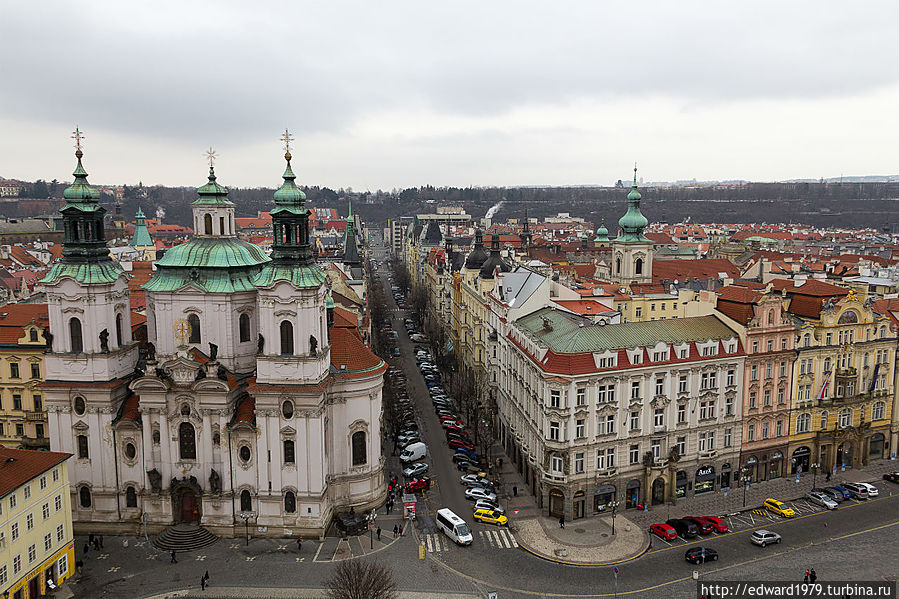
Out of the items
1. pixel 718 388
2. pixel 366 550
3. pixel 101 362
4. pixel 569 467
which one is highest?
pixel 101 362

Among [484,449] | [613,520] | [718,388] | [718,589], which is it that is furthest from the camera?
[484,449]

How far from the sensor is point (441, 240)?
550 ft

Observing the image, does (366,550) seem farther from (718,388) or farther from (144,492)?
(718,388)

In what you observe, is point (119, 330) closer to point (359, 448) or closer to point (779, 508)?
point (359, 448)

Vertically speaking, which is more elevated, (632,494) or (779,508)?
(632,494)

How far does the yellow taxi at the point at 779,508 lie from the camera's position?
196ft

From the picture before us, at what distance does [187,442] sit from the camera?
56594mm

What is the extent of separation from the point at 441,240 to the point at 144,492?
4595 inches

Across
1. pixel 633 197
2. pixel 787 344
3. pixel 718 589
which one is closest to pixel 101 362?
pixel 718 589

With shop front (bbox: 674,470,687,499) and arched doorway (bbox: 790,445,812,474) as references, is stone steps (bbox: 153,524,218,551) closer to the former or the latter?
shop front (bbox: 674,470,687,499)

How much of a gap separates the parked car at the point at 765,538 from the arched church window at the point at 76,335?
181ft

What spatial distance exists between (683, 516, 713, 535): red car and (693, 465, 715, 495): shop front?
686 centimetres

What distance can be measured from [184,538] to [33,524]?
1177 centimetres

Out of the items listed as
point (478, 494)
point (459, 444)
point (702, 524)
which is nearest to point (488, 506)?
point (478, 494)
